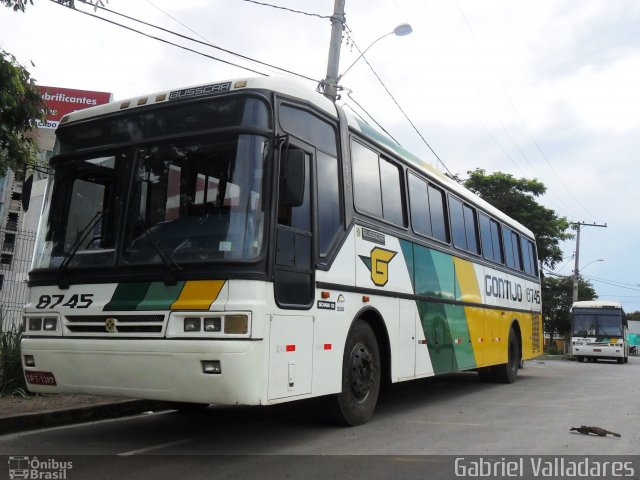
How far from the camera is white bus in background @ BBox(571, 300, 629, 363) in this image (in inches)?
1190

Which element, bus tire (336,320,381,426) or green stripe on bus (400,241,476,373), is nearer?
bus tire (336,320,381,426)

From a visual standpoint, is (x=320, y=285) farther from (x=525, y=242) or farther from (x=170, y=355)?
(x=525, y=242)

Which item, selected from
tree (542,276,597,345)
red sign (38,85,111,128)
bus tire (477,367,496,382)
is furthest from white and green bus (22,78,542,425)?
red sign (38,85,111,128)

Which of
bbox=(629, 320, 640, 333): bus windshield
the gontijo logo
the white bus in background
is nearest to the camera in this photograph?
the gontijo logo

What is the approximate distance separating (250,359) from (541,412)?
5397 millimetres

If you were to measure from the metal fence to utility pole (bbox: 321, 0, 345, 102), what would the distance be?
253 inches

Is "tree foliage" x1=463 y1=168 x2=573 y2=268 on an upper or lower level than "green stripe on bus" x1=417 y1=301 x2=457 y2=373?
upper

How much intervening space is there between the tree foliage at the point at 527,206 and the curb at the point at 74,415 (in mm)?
27169

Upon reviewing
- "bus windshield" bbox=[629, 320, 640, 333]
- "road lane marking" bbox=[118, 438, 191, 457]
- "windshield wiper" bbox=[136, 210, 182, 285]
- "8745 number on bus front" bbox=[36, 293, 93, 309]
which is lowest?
"road lane marking" bbox=[118, 438, 191, 457]

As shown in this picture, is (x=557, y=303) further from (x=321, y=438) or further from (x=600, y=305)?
(x=321, y=438)

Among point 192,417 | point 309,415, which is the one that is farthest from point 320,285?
point 192,417

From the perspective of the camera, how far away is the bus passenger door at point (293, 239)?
5.37m

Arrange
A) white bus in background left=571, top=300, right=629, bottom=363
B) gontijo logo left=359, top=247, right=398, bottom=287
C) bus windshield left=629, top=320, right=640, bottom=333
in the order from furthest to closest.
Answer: bus windshield left=629, top=320, right=640, bottom=333 < white bus in background left=571, top=300, right=629, bottom=363 < gontijo logo left=359, top=247, right=398, bottom=287

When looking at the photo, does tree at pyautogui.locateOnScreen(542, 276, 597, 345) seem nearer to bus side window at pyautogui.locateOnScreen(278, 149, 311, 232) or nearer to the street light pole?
the street light pole
